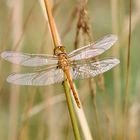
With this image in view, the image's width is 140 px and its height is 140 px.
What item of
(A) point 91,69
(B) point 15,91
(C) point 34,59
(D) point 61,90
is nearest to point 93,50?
(A) point 91,69

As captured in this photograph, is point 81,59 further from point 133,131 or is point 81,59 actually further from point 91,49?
point 133,131

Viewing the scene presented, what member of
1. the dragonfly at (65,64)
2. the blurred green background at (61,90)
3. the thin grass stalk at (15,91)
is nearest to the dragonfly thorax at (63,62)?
the dragonfly at (65,64)

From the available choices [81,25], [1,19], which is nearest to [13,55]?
[81,25]

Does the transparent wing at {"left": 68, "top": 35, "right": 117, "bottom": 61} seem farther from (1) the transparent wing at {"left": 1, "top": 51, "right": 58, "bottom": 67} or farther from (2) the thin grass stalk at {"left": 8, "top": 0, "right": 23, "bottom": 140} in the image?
(2) the thin grass stalk at {"left": 8, "top": 0, "right": 23, "bottom": 140}

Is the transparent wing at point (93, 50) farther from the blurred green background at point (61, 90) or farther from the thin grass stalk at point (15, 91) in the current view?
the thin grass stalk at point (15, 91)

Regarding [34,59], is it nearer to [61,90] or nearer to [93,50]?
[93,50]

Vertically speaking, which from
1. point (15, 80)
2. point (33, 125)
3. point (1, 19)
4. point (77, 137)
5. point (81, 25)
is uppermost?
point (1, 19)

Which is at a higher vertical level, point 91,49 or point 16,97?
point 91,49
